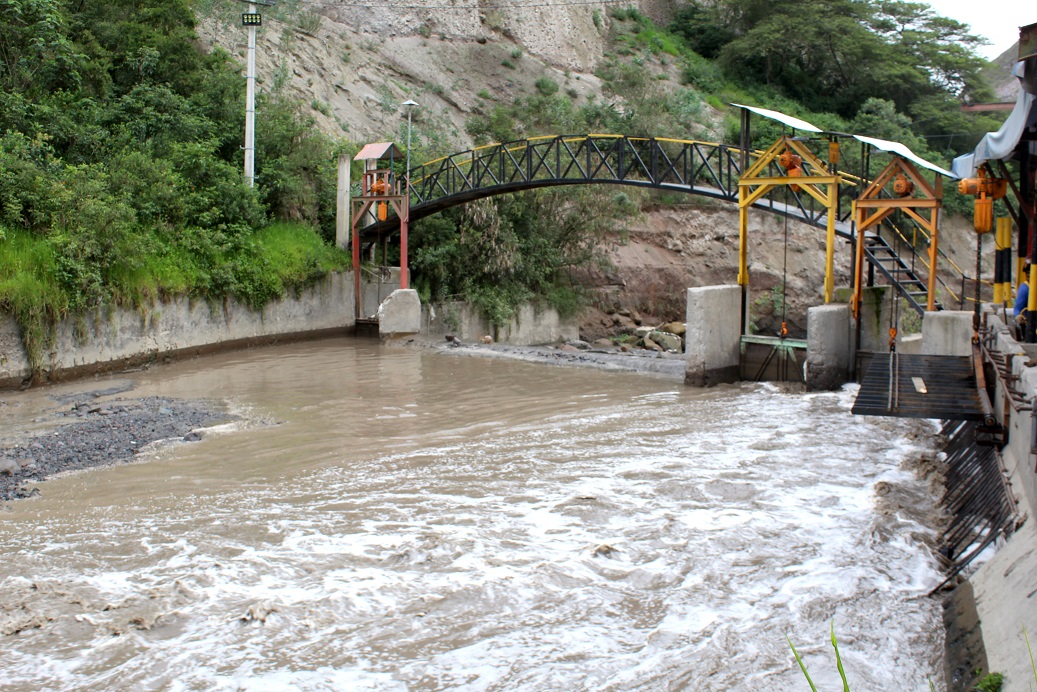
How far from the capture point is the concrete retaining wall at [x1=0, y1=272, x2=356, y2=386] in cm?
1855

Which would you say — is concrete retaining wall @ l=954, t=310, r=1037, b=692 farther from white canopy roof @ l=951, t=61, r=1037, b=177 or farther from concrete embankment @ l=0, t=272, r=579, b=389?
concrete embankment @ l=0, t=272, r=579, b=389

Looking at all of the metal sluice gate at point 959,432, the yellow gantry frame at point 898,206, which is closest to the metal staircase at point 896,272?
the yellow gantry frame at point 898,206

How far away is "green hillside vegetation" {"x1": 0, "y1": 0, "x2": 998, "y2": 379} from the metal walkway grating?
1462cm

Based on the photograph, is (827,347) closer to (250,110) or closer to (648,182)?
(648,182)

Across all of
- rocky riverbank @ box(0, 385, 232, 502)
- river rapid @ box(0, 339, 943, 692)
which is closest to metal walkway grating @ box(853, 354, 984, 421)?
river rapid @ box(0, 339, 943, 692)

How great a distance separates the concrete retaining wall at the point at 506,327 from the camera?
30000 mm

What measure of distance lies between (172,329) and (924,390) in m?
16.6

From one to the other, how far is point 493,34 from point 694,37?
1429 cm

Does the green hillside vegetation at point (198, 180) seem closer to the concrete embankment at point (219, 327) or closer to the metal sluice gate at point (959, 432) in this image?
the concrete embankment at point (219, 327)

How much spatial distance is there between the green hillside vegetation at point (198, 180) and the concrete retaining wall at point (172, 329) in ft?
1.04

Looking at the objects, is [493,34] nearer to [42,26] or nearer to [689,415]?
[42,26]

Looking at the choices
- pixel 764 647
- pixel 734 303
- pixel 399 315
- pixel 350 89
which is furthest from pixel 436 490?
pixel 350 89

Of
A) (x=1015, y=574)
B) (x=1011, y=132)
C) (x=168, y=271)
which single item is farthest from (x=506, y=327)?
(x=1015, y=574)

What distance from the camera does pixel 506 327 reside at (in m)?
31.6
